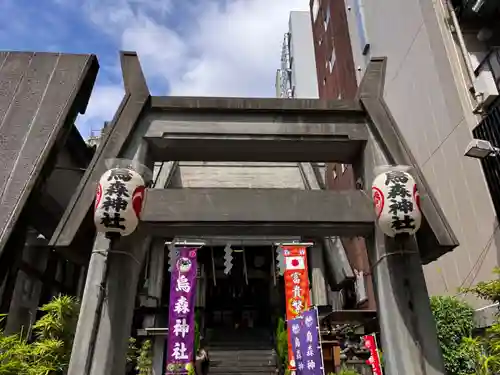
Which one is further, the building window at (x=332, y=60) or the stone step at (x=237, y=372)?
the building window at (x=332, y=60)


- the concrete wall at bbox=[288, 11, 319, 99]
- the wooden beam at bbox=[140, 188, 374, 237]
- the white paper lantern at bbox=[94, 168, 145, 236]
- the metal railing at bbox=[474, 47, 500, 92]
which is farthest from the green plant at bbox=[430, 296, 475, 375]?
the concrete wall at bbox=[288, 11, 319, 99]

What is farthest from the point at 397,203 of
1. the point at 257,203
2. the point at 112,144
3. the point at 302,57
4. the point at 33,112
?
the point at 302,57

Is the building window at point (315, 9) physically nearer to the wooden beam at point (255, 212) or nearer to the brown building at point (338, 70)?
the brown building at point (338, 70)

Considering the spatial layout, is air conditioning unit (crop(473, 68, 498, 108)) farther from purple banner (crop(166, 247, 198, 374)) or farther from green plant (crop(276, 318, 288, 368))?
green plant (crop(276, 318, 288, 368))

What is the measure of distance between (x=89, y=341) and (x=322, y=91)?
25.1 m

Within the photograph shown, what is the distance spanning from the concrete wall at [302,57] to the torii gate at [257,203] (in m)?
34.0

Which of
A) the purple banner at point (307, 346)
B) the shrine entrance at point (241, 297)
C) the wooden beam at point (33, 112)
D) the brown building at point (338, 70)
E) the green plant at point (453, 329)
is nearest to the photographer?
the wooden beam at point (33, 112)

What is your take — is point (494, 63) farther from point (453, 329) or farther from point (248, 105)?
point (248, 105)

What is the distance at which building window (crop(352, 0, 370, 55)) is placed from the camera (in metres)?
18.9

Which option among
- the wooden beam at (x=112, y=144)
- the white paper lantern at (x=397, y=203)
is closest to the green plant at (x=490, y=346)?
the white paper lantern at (x=397, y=203)

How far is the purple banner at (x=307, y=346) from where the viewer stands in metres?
11.1

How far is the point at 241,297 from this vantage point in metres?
26.0

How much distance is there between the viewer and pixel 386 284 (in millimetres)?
6262

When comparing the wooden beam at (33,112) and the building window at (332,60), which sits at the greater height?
the building window at (332,60)
